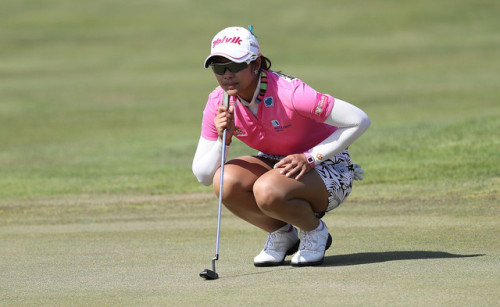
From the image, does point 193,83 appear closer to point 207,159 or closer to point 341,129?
point 207,159

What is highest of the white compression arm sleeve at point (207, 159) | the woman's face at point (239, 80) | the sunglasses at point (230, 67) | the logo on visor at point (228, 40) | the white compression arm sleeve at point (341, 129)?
the logo on visor at point (228, 40)

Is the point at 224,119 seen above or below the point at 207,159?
above

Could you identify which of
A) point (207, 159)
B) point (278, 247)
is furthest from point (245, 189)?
point (278, 247)

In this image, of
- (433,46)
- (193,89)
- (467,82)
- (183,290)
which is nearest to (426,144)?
(183,290)

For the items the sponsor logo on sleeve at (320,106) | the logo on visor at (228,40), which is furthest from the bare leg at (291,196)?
the logo on visor at (228,40)

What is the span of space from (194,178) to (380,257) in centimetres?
591

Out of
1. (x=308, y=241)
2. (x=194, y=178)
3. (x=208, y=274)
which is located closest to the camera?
(x=208, y=274)

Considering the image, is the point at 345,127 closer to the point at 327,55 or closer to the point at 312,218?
the point at 312,218

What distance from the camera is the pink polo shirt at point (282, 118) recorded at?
16.1 feet

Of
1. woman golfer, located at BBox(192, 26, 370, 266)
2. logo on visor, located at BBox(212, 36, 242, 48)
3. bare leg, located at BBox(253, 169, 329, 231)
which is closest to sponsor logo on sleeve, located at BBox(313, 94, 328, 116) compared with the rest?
woman golfer, located at BBox(192, 26, 370, 266)

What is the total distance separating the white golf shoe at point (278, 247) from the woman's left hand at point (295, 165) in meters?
0.49

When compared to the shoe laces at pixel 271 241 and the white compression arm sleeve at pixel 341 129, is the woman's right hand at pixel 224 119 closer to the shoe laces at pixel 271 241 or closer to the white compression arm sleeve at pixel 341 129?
the white compression arm sleeve at pixel 341 129

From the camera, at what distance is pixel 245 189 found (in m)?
5.21

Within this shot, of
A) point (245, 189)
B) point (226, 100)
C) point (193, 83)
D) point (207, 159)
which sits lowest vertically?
point (193, 83)
